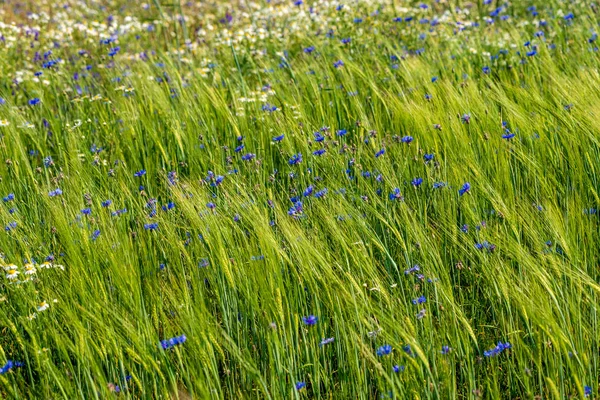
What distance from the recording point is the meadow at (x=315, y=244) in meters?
1.99

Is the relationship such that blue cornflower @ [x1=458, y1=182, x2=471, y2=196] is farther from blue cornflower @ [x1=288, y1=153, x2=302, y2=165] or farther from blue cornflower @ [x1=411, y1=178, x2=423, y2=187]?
blue cornflower @ [x1=288, y1=153, x2=302, y2=165]

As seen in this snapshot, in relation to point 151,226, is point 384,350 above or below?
below

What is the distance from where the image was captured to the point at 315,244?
229cm

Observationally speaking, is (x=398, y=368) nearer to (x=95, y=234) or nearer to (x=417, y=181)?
(x=417, y=181)

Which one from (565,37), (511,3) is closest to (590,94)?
(565,37)

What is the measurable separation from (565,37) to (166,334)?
10.5 ft

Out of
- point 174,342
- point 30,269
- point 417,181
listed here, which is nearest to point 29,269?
point 30,269

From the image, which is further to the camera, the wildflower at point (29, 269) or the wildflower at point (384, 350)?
the wildflower at point (29, 269)

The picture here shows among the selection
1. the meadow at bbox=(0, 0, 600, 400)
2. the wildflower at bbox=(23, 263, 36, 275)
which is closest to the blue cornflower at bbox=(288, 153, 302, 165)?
the meadow at bbox=(0, 0, 600, 400)

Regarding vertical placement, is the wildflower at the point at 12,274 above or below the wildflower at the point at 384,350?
above

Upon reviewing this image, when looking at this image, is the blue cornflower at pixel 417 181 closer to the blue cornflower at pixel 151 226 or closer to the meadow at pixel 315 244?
the meadow at pixel 315 244

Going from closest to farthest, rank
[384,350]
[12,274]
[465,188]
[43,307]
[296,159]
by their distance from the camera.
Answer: [384,350]
[43,307]
[12,274]
[465,188]
[296,159]

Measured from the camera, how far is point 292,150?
3010 mm

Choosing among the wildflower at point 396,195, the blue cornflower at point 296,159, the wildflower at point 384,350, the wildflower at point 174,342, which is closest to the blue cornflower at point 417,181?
the wildflower at point 396,195
